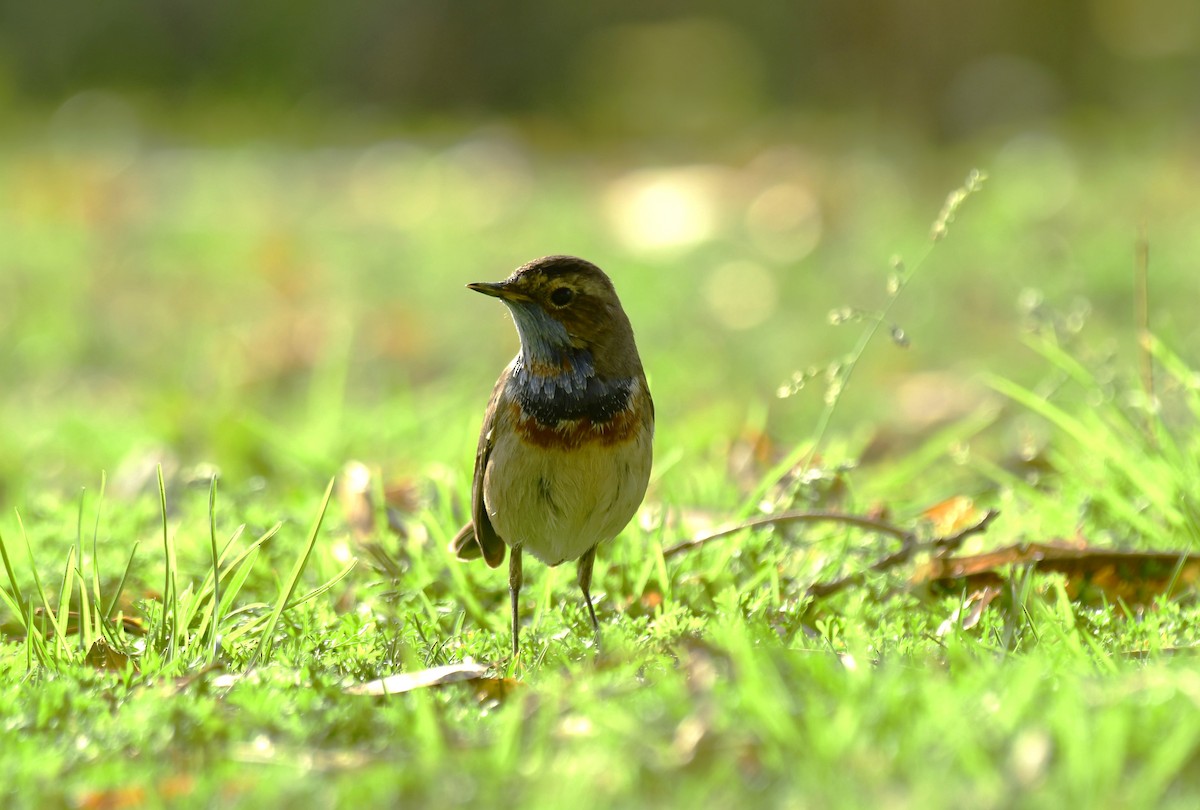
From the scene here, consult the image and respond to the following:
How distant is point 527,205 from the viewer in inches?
478

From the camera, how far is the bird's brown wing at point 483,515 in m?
3.85

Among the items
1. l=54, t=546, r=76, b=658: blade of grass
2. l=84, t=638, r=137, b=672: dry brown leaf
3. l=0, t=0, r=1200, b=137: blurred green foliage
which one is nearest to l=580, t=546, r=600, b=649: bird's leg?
l=84, t=638, r=137, b=672: dry brown leaf

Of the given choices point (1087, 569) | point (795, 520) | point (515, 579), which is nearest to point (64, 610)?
point (515, 579)

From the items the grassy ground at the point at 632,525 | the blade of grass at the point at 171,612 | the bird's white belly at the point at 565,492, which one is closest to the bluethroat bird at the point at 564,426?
the bird's white belly at the point at 565,492

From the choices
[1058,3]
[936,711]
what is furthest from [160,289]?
[1058,3]

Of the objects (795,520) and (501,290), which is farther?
(795,520)

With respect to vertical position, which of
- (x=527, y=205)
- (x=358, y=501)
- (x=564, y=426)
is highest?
Answer: (x=527, y=205)

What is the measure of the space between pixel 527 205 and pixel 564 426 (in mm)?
8710

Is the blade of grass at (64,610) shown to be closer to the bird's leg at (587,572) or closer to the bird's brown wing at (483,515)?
the bird's brown wing at (483,515)

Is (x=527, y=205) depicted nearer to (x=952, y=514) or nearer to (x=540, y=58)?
(x=952, y=514)

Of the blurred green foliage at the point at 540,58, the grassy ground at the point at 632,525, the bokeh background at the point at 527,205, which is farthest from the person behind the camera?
the blurred green foliage at the point at 540,58

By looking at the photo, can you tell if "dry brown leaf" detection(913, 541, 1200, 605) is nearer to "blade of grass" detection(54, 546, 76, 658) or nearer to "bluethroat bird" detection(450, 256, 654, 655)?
"bluethroat bird" detection(450, 256, 654, 655)

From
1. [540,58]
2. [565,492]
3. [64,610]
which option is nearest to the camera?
[64,610]

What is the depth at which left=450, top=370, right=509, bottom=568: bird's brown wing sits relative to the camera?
3846mm
